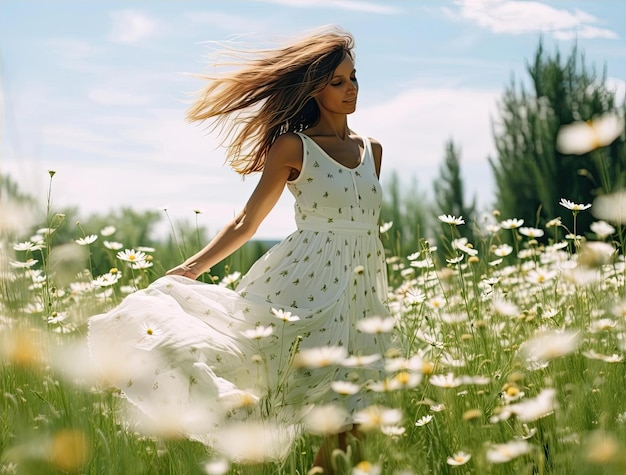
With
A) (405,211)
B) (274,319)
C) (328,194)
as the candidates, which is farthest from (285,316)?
(405,211)

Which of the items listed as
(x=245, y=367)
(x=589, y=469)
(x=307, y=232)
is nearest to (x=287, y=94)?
(x=307, y=232)

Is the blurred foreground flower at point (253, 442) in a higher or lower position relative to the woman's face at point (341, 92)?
lower

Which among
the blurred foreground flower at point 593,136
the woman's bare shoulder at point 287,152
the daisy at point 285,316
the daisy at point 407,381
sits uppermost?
the blurred foreground flower at point 593,136

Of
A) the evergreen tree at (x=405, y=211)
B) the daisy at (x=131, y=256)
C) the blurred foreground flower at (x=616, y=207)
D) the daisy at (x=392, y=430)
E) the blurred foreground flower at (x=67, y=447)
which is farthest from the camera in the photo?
the evergreen tree at (x=405, y=211)

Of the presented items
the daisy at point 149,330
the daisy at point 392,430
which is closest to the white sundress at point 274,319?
the daisy at point 149,330

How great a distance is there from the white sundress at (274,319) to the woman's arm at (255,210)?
0.18ft

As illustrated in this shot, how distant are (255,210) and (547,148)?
8582mm

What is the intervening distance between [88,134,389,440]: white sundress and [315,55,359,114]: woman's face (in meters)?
0.21

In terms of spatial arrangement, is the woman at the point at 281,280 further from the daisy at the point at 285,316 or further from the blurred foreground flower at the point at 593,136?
the blurred foreground flower at the point at 593,136

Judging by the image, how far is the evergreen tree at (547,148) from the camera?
10828 mm

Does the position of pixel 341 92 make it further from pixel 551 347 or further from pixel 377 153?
pixel 551 347

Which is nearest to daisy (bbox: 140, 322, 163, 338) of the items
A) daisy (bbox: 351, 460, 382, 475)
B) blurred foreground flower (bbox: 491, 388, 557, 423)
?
daisy (bbox: 351, 460, 382, 475)

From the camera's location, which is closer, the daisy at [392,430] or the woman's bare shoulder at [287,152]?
the daisy at [392,430]

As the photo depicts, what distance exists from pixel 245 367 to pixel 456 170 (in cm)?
950
